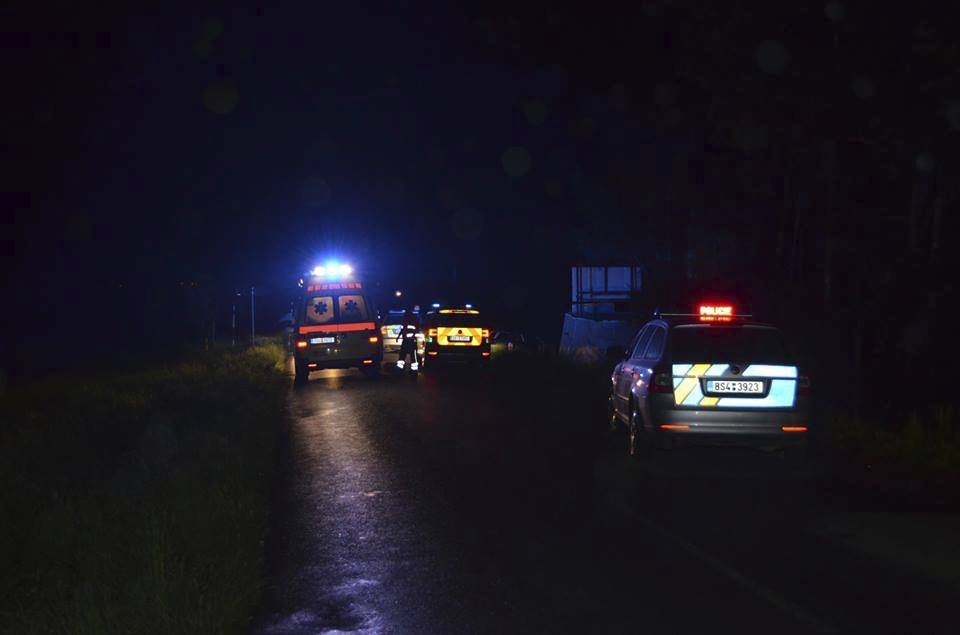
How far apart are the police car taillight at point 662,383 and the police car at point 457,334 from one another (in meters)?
16.9

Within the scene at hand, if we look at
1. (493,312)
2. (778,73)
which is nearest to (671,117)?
(778,73)

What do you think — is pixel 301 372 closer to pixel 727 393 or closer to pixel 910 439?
pixel 910 439

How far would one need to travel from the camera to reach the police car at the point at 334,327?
24.6 meters

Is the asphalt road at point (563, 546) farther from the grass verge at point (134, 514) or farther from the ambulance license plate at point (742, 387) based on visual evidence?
the ambulance license plate at point (742, 387)

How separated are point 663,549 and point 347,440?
7.28 m

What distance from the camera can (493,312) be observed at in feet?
202

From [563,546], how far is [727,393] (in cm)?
398

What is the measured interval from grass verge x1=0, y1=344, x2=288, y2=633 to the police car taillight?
4.26 metres

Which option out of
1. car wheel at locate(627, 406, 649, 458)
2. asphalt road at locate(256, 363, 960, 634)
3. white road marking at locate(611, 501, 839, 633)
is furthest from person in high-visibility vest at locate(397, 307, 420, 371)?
white road marking at locate(611, 501, 839, 633)

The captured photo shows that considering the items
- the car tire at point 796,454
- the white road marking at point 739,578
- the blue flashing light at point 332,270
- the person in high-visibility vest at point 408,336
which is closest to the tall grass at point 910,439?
the car tire at point 796,454

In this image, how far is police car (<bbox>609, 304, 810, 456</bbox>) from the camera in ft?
37.2

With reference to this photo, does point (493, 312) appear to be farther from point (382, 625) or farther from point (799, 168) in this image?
point (382, 625)

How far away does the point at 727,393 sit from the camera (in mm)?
11383

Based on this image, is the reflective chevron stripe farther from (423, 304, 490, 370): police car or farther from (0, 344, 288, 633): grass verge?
(423, 304, 490, 370): police car
